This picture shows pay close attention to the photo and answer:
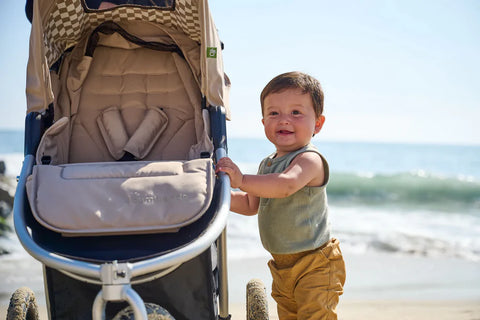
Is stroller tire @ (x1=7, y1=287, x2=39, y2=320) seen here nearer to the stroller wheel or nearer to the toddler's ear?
the stroller wheel

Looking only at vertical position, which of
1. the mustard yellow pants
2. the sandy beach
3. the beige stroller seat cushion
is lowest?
the sandy beach

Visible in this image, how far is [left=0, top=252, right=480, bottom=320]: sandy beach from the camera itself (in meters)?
4.08

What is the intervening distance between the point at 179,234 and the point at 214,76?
3.09ft

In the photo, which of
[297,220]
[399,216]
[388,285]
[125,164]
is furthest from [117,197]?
[399,216]

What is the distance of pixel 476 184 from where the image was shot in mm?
13938

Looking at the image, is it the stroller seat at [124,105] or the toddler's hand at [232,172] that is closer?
the toddler's hand at [232,172]

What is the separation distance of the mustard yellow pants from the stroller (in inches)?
11.0

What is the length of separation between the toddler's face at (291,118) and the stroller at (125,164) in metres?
0.29

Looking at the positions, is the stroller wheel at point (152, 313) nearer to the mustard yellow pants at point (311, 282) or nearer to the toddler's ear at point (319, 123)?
the mustard yellow pants at point (311, 282)

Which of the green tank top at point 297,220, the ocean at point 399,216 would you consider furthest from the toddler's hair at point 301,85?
the ocean at point 399,216

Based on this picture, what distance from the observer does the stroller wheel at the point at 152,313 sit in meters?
1.92

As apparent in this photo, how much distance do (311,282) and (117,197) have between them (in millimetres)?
939

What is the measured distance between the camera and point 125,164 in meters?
2.26

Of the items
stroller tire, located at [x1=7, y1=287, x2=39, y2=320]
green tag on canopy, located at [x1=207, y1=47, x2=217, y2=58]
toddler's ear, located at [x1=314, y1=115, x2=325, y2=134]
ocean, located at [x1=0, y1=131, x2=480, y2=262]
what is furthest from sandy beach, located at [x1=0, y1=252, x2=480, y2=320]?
green tag on canopy, located at [x1=207, y1=47, x2=217, y2=58]
